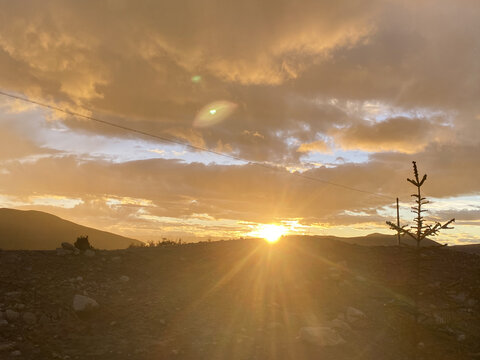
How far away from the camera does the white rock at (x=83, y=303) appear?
9.30 meters

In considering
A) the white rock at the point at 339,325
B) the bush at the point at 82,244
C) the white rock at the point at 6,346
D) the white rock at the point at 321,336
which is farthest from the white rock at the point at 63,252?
the white rock at the point at 339,325

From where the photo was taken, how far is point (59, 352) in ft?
24.5

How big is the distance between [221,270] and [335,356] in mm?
6468

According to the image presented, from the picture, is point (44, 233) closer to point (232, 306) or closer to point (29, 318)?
point (29, 318)

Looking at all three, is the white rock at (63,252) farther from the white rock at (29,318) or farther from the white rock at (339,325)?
the white rock at (339,325)

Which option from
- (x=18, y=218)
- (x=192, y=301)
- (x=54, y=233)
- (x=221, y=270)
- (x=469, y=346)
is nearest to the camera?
(x=469, y=346)

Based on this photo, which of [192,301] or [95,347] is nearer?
[95,347]

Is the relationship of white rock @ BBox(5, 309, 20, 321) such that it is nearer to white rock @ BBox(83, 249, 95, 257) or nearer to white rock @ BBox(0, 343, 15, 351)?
white rock @ BBox(0, 343, 15, 351)

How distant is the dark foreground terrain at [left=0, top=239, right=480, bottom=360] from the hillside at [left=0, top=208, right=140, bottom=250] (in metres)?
53.7

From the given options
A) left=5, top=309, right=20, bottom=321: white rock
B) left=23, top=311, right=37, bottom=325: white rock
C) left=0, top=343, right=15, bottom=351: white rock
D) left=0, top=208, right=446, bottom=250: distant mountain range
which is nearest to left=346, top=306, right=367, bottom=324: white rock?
left=23, top=311, right=37, bottom=325: white rock

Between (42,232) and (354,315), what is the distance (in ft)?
257

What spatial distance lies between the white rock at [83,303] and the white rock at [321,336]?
534 cm

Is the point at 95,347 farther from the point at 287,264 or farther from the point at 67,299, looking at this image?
the point at 287,264

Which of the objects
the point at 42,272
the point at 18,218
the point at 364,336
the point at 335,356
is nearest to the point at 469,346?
the point at 364,336
